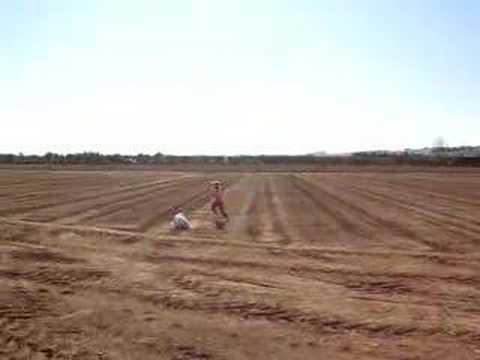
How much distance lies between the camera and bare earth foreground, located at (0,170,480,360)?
26.3ft

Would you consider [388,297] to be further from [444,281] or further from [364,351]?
[364,351]

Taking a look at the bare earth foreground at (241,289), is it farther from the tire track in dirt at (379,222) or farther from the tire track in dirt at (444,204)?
the tire track in dirt at (444,204)

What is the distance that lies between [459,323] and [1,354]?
17.6ft

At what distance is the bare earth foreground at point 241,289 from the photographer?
8031 millimetres

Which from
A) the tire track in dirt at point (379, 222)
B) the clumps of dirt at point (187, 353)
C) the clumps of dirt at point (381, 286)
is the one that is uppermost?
the tire track in dirt at point (379, 222)

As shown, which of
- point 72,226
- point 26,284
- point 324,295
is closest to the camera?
point 324,295

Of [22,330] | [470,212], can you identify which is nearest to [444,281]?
[22,330]

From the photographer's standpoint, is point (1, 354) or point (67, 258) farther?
point (67, 258)

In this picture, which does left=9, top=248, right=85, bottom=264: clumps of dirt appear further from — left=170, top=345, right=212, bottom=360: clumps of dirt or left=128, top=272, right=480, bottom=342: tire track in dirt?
left=170, top=345, right=212, bottom=360: clumps of dirt

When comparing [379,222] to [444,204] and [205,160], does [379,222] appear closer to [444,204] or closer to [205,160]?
[444,204]

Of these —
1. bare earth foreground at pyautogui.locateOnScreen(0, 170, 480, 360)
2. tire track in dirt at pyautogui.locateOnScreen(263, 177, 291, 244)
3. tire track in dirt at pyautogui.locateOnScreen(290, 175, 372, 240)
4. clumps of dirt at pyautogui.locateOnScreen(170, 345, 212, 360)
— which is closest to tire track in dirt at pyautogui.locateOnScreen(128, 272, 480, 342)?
bare earth foreground at pyautogui.locateOnScreen(0, 170, 480, 360)

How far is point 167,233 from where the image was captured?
59.1 feet

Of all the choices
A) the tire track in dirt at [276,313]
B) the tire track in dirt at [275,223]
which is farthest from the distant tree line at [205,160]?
the tire track in dirt at [276,313]

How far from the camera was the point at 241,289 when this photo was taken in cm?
1083
